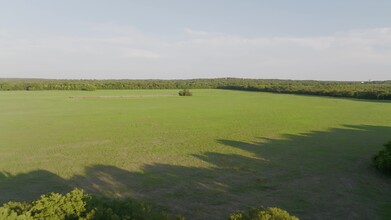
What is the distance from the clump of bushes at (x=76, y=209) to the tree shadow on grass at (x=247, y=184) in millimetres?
4071

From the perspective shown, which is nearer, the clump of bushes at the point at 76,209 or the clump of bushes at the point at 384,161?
the clump of bushes at the point at 76,209

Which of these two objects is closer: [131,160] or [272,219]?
[272,219]

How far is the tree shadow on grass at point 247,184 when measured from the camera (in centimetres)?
1127

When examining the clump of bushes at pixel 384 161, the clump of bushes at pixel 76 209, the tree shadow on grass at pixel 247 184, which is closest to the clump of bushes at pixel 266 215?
the clump of bushes at pixel 76 209

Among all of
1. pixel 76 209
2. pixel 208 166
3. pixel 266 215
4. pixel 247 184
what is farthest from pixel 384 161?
pixel 76 209

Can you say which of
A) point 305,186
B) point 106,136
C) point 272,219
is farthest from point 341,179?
point 106,136

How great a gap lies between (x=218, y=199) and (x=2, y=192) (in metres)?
7.45

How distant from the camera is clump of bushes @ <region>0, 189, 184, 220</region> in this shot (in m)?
6.38

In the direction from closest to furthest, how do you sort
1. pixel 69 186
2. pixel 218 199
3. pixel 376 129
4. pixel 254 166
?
pixel 218 199
pixel 69 186
pixel 254 166
pixel 376 129

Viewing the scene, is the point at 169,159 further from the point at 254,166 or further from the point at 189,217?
the point at 189,217

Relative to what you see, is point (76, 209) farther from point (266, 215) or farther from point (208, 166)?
point (208, 166)

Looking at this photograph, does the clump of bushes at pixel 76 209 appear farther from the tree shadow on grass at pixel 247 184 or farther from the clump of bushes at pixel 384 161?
the clump of bushes at pixel 384 161

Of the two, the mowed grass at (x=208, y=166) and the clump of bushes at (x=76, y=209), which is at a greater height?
the clump of bushes at (x=76, y=209)

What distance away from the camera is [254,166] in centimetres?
1616
